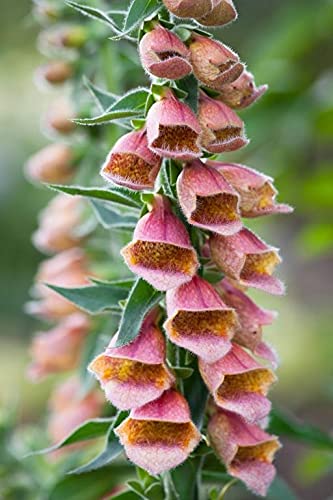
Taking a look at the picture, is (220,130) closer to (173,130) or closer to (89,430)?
(173,130)

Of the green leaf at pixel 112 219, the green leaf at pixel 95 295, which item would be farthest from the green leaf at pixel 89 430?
the green leaf at pixel 112 219

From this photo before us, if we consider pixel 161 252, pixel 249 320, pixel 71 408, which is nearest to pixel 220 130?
pixel 161 252

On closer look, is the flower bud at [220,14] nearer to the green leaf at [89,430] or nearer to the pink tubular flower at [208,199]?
the pink tubular flower at [208,199]

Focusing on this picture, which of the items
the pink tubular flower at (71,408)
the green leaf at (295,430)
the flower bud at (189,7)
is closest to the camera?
the flower bud at (189,7)

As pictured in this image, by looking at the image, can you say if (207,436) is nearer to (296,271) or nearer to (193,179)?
(193,179)

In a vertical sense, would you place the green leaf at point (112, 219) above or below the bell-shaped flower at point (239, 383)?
above
